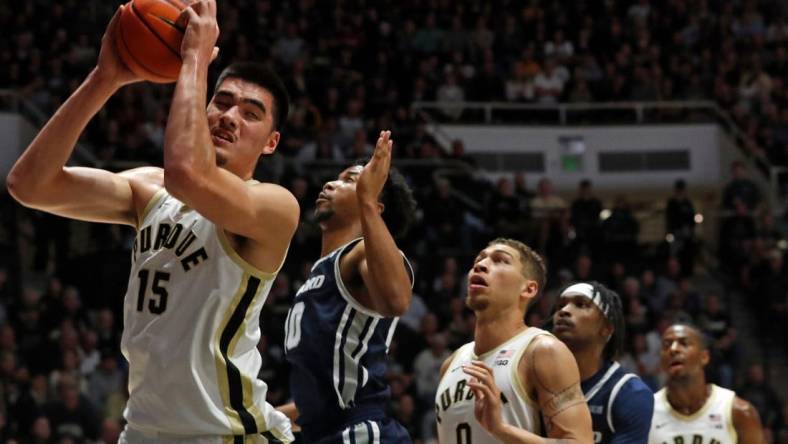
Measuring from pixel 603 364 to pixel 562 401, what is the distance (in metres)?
1.24

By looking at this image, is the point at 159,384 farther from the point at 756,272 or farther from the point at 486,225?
the point at 756,272

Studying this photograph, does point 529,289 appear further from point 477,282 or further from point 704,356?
point 704,356

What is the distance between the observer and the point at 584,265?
1298 cm

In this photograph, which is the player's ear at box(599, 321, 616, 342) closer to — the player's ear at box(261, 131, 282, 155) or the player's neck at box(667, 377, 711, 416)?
the player's neck at box(667, 377, 711, 416)

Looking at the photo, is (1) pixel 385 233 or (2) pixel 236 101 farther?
(1) pixel 385 233

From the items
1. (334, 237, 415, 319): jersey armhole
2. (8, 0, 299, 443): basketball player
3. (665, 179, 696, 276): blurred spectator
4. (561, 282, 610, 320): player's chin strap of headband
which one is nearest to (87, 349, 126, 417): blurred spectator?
(561, 282, 610, 320): player's chin strap of headband

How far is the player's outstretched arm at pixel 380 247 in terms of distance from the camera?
430 centimetres

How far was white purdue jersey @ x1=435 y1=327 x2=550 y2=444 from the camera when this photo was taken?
491 cm

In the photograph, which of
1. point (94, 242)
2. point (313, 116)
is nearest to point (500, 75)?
point (313, 116)

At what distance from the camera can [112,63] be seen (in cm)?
359

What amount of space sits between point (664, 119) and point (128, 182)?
612 inches

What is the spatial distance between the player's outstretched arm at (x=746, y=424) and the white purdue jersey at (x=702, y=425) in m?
0.03

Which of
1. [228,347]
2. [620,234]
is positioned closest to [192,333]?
[228,347]

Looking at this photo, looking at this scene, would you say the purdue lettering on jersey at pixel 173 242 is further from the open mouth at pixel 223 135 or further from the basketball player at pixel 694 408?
the basketball player at pixel 694 408
